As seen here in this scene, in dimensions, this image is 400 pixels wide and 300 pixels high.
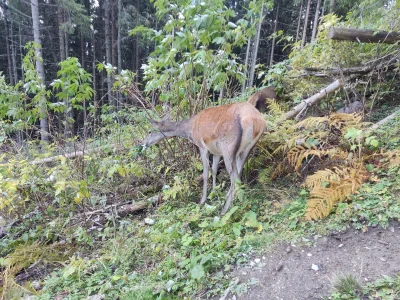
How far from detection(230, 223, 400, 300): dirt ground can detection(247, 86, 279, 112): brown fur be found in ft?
11.7

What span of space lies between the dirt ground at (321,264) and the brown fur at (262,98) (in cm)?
357

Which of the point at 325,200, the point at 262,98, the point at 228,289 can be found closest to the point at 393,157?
the point at 325,200

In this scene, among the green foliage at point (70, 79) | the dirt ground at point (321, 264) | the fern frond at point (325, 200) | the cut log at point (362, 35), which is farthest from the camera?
the cut log at point (362, 35)

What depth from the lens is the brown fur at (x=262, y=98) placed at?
589cm

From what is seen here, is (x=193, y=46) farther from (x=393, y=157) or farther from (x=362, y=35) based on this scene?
(x=393, y=157)

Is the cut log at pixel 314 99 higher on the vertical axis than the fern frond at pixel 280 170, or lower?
higher

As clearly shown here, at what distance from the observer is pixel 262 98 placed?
19.8ft

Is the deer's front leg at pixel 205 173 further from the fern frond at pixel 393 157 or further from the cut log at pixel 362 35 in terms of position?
the cut log at pixel 362 35

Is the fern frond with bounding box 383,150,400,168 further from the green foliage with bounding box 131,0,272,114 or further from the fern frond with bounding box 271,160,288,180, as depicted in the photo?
the green foliage with bounding box 131,0,272,114

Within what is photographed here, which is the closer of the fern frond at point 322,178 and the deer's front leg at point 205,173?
the fern frond at point 322,178

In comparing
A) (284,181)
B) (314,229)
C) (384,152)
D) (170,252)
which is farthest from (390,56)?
(170,252)

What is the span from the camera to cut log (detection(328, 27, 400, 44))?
4.69 metres

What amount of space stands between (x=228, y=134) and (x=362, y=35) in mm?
3109

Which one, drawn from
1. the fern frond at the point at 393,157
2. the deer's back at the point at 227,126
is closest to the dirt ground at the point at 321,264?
the fern frond at the point at 393,157
